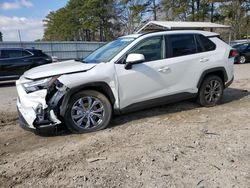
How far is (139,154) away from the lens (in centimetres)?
400

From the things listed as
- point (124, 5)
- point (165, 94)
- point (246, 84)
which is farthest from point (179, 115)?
point (124, 5)

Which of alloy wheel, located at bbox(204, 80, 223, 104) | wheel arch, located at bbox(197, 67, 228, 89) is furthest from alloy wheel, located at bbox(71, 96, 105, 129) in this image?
alloy wheel, located at bbox(204, 80, 223, 104)

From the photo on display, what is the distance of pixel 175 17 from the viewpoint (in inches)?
1607

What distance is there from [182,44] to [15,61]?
8.70 m

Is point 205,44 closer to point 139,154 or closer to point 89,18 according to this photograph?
point 139,154

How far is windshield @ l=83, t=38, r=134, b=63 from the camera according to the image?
212 inches

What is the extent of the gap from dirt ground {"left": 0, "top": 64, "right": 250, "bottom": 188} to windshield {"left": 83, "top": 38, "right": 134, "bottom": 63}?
1226 mm

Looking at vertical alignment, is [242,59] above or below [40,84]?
below

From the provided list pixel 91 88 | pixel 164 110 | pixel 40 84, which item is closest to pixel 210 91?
pixel 164 110

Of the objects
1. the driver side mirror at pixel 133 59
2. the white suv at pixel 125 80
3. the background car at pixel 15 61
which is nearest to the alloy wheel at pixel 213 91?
the white suv at pixel 125 80

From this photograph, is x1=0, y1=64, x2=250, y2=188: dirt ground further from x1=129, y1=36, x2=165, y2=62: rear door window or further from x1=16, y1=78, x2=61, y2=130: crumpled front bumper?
x1=129, y1=36, x2=165, y2=62: rear door window

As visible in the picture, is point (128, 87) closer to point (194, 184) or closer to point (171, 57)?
point (171, 57)

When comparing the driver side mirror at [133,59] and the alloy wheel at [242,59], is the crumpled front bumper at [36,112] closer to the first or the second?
the driver side mirror at [133,59]

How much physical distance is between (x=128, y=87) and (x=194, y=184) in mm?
2403
